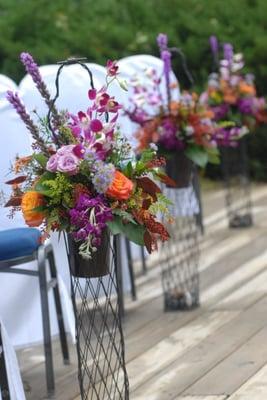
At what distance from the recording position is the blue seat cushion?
4.50 meters

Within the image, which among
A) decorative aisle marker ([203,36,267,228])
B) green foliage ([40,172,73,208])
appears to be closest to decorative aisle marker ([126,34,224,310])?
decorative aisle marker ([203,36,267,228])

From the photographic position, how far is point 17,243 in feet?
14.9

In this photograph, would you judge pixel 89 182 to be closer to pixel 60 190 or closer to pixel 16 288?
pixel 60 190

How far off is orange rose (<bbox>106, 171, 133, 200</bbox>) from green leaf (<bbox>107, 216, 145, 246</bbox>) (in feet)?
0.28

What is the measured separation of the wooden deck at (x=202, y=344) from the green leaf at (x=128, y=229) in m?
0.96

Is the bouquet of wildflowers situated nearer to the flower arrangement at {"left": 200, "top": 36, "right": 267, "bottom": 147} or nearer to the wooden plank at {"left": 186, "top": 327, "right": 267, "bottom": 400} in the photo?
the wooden plank at {"left": 186, "top": 327, "right": 267, "bottom": 400}

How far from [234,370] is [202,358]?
29cm

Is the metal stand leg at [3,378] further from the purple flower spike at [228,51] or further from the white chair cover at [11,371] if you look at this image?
the purple flower spike at [228,51]

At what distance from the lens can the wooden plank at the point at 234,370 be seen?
179 inches

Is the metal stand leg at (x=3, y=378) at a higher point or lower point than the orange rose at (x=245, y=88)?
lower

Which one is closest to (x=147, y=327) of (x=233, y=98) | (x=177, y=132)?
(x=177, y=132)

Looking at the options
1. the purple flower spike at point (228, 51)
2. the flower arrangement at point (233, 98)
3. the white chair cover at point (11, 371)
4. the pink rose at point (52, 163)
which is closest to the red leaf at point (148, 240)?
the pink rose at point (52, 163)

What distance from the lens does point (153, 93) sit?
5895 millimetres

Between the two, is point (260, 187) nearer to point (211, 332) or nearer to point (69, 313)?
point (211, 332)
